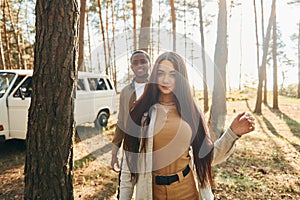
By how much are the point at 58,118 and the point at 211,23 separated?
55.5 ft

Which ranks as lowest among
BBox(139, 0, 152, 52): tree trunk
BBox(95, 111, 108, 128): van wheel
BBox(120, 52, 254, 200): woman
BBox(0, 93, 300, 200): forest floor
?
BBox(0, 93, 300, 200): forest floor

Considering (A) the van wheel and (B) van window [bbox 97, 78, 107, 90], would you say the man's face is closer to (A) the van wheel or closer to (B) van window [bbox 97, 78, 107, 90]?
(A) the van wheel

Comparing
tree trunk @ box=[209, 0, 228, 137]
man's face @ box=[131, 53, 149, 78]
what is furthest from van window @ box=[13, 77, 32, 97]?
tree trunk @ box=[209, 0, 228, 137]

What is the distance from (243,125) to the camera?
152 centimetres

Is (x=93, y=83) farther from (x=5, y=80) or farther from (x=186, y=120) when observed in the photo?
(x=186, y=120)

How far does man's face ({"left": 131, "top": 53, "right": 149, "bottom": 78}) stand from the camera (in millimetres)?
2605

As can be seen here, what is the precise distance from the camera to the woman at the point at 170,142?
159 centimetres

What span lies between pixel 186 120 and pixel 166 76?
1.14ft

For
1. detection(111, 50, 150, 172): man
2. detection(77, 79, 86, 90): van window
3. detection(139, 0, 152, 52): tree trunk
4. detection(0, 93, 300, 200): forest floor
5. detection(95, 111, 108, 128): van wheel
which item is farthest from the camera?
detection(95, 111, 108, 128): van wheel

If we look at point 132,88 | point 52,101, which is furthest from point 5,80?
point 132,88

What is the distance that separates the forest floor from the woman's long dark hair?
2.20m

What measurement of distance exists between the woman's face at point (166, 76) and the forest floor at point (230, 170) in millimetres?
2578

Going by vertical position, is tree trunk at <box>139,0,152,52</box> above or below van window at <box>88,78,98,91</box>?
above

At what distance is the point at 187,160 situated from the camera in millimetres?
1654
